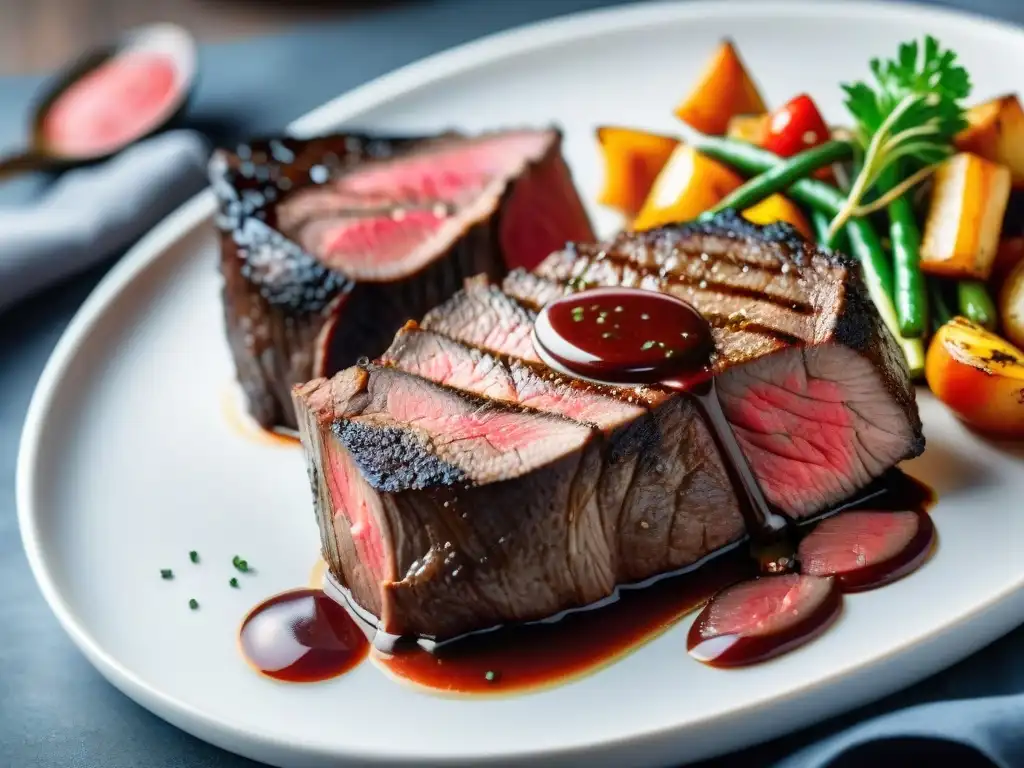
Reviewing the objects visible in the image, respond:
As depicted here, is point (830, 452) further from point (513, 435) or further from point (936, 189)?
point (936, 189)

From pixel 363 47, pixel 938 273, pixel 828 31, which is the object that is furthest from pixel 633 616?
pixel 363 47

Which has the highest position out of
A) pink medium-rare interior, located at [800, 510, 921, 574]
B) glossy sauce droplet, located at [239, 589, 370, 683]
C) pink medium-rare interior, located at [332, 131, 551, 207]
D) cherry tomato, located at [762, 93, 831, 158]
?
pink medium-rare interior, located at [332, 131, 551, 207]

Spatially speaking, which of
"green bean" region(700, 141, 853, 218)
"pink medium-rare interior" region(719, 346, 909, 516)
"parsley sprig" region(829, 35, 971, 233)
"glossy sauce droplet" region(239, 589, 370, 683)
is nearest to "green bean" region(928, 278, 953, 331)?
"parsley sprig" region(829, 35, 971, 233)

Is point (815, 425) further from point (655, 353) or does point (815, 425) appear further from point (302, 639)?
point (302, 639)

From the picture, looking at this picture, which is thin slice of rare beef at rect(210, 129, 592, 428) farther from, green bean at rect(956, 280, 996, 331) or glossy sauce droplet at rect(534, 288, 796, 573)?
green bean at rect(956, 280, 996, 331)

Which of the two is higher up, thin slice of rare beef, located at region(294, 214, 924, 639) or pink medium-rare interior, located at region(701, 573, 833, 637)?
thin slice of rare beef, located at region(294, 214, 924, 639)

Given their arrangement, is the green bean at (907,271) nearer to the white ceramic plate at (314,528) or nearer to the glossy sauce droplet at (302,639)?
the white ceramic plate at (314,528)
